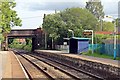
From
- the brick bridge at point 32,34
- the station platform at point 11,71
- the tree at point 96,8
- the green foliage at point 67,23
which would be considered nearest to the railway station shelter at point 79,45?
the green foliage at point 67,23

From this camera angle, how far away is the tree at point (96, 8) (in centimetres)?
14262

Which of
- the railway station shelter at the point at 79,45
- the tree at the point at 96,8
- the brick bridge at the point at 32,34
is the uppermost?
the tree at the point at 96,8

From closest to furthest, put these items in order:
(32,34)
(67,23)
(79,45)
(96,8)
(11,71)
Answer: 1. (11,71)
2. (79,45)
3. (67,23)
4. (32,34)
5. (96,8)

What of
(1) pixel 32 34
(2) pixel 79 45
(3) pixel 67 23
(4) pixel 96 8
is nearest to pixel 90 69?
(2) pixel 79 45

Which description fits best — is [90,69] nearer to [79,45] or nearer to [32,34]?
[79,45]

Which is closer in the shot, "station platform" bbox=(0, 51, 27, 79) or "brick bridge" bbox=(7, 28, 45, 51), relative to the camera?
"station platform" bbox=(0, 51, 27, 79)

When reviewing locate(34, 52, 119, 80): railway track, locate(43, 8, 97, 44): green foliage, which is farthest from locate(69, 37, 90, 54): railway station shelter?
locate(43, 8, 97, 44): green foliage

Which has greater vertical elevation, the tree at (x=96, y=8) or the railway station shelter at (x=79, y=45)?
the tree at (x=96, y=8)

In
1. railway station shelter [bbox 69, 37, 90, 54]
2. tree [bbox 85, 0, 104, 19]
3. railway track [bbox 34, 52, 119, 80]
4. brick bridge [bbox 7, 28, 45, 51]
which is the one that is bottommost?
railway track [bbox 34, 52, 119, 80]

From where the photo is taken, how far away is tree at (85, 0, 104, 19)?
143 metres

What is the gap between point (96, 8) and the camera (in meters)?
143

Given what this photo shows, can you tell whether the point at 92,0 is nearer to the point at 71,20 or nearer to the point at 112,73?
the point at 71,20

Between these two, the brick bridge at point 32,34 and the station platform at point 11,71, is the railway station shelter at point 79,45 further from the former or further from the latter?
the brick bridge at point 32,34

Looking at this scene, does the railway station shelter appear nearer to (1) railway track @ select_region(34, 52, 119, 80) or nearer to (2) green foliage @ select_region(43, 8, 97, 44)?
(1) railway track @ select_region(34, 52, 119, 80)
